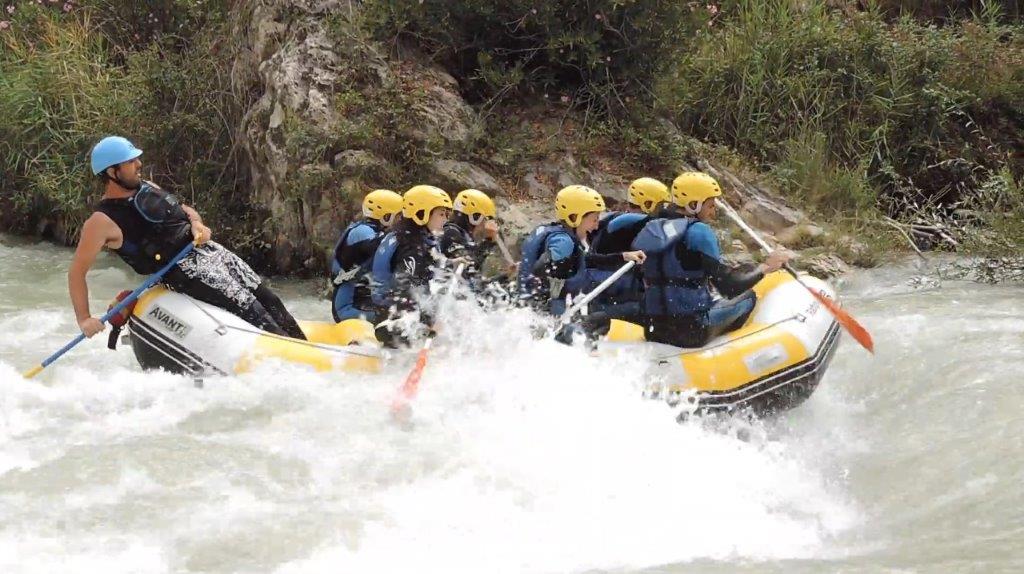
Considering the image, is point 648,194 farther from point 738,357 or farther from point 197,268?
point 197,268

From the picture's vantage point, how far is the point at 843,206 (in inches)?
417

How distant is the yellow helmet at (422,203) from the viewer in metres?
6.29

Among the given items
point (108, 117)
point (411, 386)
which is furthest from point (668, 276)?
point (108, 117)

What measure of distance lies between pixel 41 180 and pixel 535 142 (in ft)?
A: 15.1

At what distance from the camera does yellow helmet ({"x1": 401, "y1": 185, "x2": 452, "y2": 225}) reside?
6.29 m

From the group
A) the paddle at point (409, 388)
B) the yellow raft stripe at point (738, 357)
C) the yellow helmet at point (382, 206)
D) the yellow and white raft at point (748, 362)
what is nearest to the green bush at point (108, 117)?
the yellow helmet at point (382, 206)

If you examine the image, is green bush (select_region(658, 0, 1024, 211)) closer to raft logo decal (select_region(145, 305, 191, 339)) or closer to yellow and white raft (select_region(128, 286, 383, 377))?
yellow and white raft (select_region(128, 286, 383, 377))

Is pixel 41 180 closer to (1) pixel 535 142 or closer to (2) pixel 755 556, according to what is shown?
(1) pixel 535 142

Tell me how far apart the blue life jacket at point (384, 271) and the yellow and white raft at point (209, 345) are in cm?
28

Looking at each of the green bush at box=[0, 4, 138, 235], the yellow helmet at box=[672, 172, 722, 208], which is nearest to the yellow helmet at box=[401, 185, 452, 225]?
the yellow helmet at box=[672, 172, 722, 208]

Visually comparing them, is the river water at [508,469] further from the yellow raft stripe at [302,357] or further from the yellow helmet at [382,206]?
the yellow helmet at [382,206]

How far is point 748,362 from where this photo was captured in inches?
234

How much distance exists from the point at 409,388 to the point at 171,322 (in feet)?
4.67

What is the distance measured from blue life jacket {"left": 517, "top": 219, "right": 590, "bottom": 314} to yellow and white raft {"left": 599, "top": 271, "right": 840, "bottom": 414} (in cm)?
30
